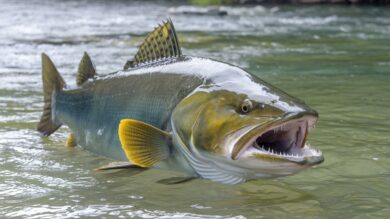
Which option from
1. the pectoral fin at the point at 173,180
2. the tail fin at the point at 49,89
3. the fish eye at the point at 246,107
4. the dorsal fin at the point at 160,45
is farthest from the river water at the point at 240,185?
the dorsal fin at the point at 160,45

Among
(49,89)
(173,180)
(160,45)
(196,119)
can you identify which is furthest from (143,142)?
(49,89)

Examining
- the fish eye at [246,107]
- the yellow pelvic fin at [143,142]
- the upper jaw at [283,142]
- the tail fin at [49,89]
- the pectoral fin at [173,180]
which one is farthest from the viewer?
the tail fin at [49,89]

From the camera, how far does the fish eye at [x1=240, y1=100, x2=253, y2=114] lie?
119 inches

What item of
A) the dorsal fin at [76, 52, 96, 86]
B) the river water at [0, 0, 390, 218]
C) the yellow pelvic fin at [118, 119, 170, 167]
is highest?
the dorsal fin at [76, 52, 96, 86]

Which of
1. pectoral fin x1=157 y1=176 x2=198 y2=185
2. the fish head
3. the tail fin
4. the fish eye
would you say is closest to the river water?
pectoral fin x1=157 y1=176 x2=198 y2=185

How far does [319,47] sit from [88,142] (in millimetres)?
9777

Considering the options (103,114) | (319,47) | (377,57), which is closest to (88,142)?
(103,114)

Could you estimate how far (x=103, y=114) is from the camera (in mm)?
4039

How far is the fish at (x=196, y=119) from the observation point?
9.69 feet

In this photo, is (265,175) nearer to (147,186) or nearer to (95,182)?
(147,186)

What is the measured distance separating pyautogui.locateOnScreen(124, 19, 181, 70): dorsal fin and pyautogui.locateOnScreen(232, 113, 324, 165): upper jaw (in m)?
0.96

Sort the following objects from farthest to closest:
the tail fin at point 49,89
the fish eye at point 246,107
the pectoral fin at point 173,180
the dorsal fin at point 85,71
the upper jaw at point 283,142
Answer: the tail fin at point 49,89
the dorsal fin at point 85,71
the pectoral fin at point 173,180
the fish eye at point 246,107
the upper jaw at point 283,142

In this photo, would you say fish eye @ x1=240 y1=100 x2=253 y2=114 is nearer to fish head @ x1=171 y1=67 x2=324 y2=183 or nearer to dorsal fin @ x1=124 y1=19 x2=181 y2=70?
fish head @ x1=171 y1=67 x2=324 y2=183

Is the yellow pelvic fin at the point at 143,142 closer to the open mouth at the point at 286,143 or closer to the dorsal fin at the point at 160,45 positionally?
the open mouth at the point at 286,143
